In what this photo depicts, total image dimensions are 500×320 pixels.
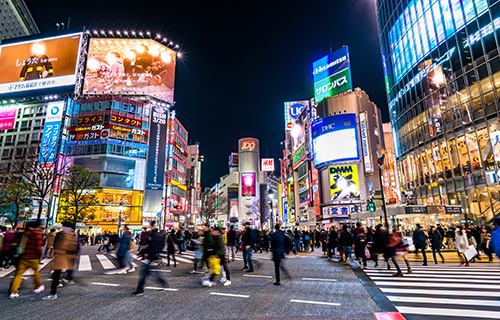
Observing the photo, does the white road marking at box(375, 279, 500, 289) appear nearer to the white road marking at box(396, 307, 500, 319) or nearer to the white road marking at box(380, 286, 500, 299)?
the white road marking at box(380, 286, 500, 299)

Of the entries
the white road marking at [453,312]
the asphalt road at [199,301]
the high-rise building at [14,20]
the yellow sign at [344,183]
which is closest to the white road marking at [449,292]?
the asphalt road at [199,301]

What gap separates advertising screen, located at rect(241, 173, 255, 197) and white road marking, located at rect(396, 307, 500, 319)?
115 meters

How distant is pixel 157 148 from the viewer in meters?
55.3

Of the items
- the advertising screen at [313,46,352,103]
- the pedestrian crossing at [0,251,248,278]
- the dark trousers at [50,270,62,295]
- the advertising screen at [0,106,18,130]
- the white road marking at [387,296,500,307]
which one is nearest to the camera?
the white road marking at [387,296,500,307]

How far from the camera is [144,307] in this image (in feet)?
18.9

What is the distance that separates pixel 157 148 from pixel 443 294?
53661mm

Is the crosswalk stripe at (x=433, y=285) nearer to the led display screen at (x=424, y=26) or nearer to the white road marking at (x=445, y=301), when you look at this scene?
the white road marking at (x=445, y=301)

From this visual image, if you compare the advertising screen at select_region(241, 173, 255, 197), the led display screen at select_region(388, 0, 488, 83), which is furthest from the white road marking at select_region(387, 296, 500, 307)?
the advertising screen at select_region(241, 173, 255, 197)

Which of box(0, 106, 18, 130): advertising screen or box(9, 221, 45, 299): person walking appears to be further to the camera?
box(0, 106, 18, 130): advertising screen

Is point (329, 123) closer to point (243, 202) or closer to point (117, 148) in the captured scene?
point (117, 148)

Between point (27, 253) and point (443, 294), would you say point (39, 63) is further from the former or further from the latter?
point (443, 294)

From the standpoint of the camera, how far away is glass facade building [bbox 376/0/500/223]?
2700 centimetres

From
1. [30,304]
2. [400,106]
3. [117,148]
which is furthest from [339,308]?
[117,148]

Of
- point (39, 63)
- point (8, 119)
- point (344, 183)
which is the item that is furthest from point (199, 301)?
point (8, 119)
